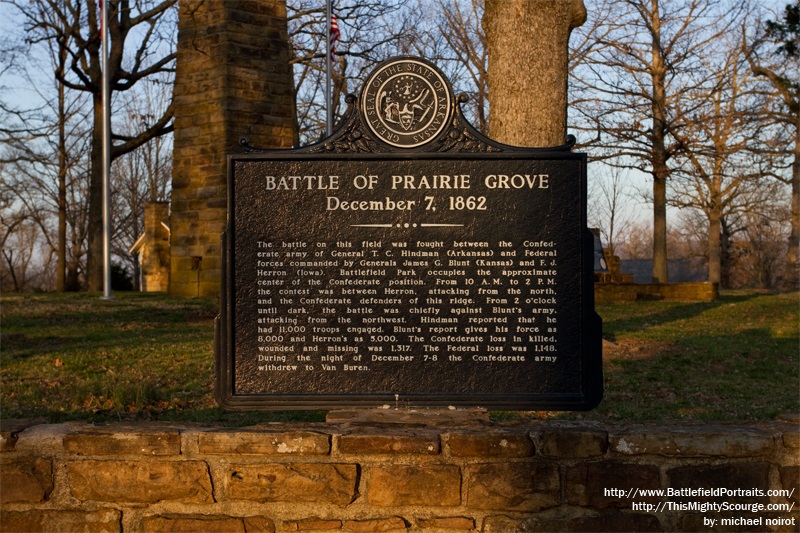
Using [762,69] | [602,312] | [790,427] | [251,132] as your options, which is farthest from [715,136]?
[790,427]

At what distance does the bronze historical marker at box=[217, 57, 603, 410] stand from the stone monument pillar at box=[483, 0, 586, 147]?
2.96 meters

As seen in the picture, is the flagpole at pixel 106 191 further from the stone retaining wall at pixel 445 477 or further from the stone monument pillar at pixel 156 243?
the stone monument pillar at pixel 156 243

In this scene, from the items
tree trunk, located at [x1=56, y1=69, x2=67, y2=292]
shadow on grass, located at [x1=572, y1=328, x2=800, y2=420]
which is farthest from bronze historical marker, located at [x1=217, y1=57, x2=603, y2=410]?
tree trunk, located at [x1=56, y1=69, x2=67, y2=292]

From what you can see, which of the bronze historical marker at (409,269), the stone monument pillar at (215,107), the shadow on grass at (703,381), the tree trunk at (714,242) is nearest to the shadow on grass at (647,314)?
the shadow on grass at (703,381)

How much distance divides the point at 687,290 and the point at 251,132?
12.2 metres

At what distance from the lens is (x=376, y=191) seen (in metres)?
4.87

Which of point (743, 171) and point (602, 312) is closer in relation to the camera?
point (602, 312)

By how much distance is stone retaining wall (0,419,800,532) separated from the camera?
447 centimetres

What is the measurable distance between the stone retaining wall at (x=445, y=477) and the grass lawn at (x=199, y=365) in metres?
2.36

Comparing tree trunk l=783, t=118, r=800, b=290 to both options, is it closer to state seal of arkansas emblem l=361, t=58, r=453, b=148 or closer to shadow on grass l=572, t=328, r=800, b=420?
shadow on grass l=572, t=328, r=800, b=420

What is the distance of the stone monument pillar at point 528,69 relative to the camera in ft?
24.6

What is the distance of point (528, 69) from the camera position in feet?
24.9

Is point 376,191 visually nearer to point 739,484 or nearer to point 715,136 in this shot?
point 739,484

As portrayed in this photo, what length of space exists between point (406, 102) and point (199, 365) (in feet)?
19.6
